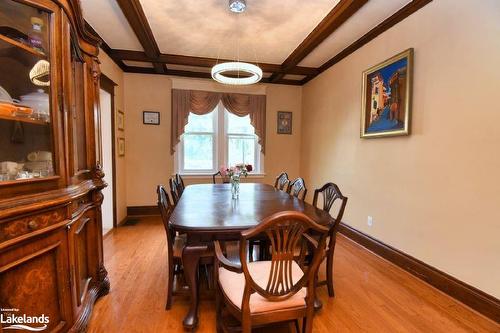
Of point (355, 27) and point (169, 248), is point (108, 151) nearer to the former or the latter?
point (169, 248)

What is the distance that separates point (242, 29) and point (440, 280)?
324cm

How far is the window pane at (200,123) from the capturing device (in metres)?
4.72

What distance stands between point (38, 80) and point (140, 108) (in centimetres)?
317

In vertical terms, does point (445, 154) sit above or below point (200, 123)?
below

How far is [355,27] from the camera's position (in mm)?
2896

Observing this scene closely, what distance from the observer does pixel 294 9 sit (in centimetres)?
251

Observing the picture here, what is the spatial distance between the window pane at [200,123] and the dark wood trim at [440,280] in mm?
3180

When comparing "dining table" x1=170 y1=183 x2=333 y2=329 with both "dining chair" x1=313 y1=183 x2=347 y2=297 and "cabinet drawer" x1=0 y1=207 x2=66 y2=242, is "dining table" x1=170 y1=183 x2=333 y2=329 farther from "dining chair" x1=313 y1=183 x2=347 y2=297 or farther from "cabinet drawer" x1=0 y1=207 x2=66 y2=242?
"cabinet drawer" x1=0 y1=207 x2=66 y2=242

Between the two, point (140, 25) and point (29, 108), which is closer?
point (29, 108)

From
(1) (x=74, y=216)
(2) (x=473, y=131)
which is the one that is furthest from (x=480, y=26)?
(1) (x=74, y=216)

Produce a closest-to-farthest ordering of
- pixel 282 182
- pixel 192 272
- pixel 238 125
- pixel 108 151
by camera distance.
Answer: pixel 192 272 → pixel 282 182 → pixel 108 151 → pixel 238 125

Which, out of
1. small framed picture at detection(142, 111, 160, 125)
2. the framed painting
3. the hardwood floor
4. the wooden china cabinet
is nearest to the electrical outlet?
the hardwood floor

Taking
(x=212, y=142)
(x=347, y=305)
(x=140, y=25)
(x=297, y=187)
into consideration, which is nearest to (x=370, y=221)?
(x=297, y=187)

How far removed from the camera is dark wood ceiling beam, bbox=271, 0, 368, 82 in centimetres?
240
